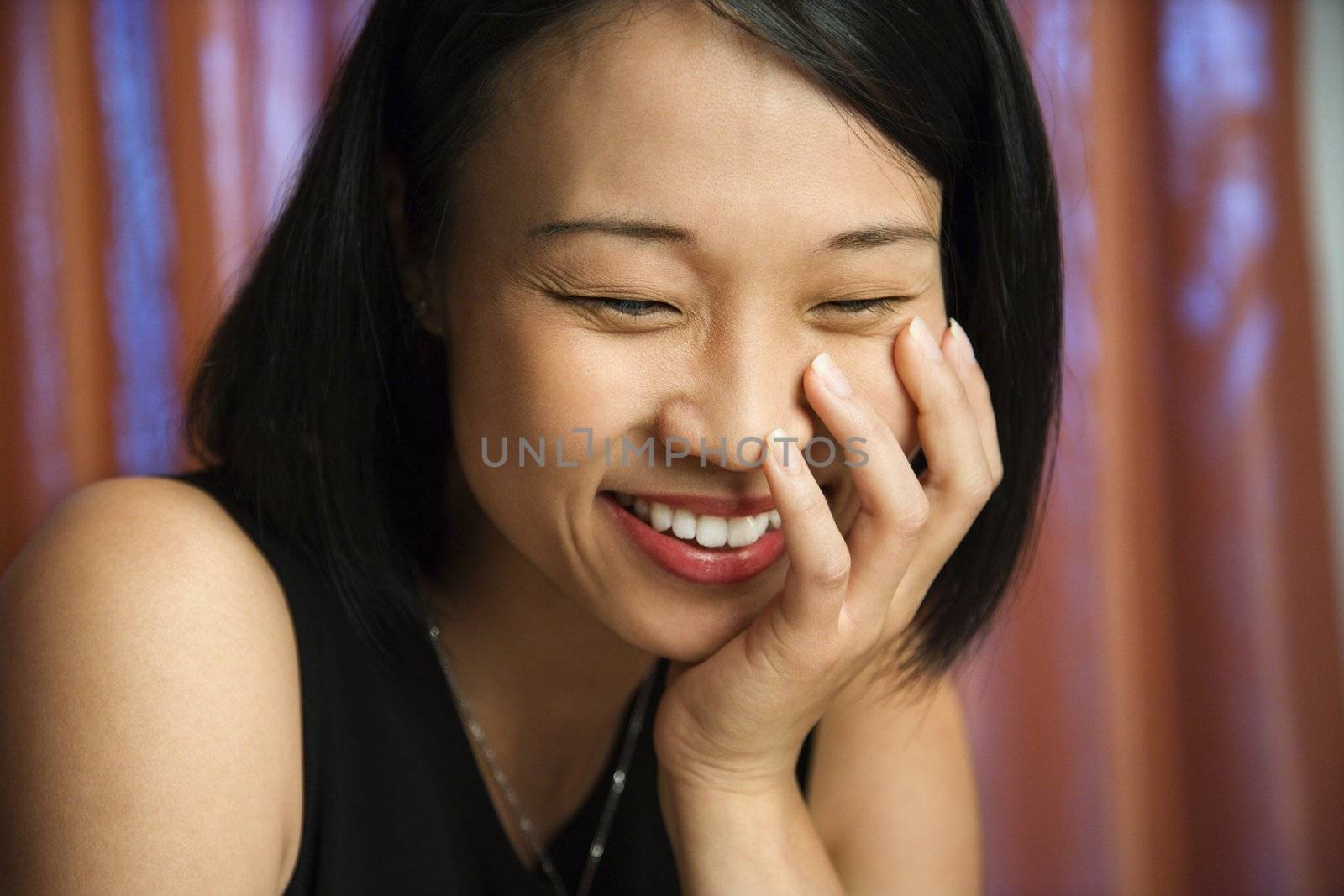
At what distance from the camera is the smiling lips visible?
3.07 ft

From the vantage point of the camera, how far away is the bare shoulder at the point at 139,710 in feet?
2.70

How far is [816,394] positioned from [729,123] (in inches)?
8.0

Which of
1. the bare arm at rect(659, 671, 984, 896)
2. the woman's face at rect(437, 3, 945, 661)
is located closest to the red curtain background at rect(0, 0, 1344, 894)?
the bare arm at rect(659, 671, 984, 896)

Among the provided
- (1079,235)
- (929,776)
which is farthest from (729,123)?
(1079,235)

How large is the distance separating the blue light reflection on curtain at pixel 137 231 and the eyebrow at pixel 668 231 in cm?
110

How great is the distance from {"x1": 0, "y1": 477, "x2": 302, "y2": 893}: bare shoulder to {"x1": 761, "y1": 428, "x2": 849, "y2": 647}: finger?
0.43 meters

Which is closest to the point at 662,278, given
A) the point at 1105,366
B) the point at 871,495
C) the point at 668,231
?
the point at 668,231

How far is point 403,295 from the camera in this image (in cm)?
107

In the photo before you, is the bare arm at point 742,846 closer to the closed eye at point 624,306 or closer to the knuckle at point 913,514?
the knuckle at point 913,514

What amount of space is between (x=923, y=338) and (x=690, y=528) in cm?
24

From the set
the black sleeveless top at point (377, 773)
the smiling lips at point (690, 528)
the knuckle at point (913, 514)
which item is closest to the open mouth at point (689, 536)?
the smiling lips at point (690, 528)

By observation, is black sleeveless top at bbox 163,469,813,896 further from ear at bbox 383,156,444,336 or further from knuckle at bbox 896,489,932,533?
knuckle at bbox 896,489,932,533

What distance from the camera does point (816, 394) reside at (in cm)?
86

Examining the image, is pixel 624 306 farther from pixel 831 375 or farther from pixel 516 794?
pixel 516 794
